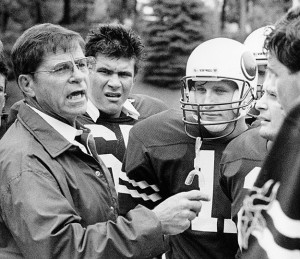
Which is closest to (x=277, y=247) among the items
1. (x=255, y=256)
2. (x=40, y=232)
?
(x=255, y=256)

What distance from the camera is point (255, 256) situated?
1.45 m

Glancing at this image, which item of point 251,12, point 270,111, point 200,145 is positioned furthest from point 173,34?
point 270,111

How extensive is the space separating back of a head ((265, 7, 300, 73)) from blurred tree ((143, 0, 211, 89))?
17.8 metres

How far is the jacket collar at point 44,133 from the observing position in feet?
9.01

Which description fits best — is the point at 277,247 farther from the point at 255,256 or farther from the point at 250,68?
the point at 250,68

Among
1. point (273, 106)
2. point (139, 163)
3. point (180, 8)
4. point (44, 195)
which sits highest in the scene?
point (273, 106)

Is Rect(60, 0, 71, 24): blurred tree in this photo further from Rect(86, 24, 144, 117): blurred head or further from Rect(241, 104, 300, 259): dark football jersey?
Rect(241, 104, 300, 259): dark football jersey

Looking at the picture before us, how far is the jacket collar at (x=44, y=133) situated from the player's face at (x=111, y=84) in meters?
1.70

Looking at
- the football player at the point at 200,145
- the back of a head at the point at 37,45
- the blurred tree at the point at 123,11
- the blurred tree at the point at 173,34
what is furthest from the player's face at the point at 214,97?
the blurred tree at the point at 123,11

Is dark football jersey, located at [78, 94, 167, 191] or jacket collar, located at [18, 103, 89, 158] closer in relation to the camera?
jacket collar, located at [18, 103, 89, 158]

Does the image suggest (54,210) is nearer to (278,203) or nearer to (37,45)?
(37,45)

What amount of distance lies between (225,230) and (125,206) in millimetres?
620

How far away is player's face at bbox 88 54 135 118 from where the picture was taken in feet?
15.0

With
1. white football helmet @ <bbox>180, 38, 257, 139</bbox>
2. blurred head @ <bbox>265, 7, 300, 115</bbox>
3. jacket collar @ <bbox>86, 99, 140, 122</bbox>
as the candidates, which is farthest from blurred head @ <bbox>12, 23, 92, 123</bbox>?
jacket collar @ <bbox>86, 99, 140, 122</bbox>
